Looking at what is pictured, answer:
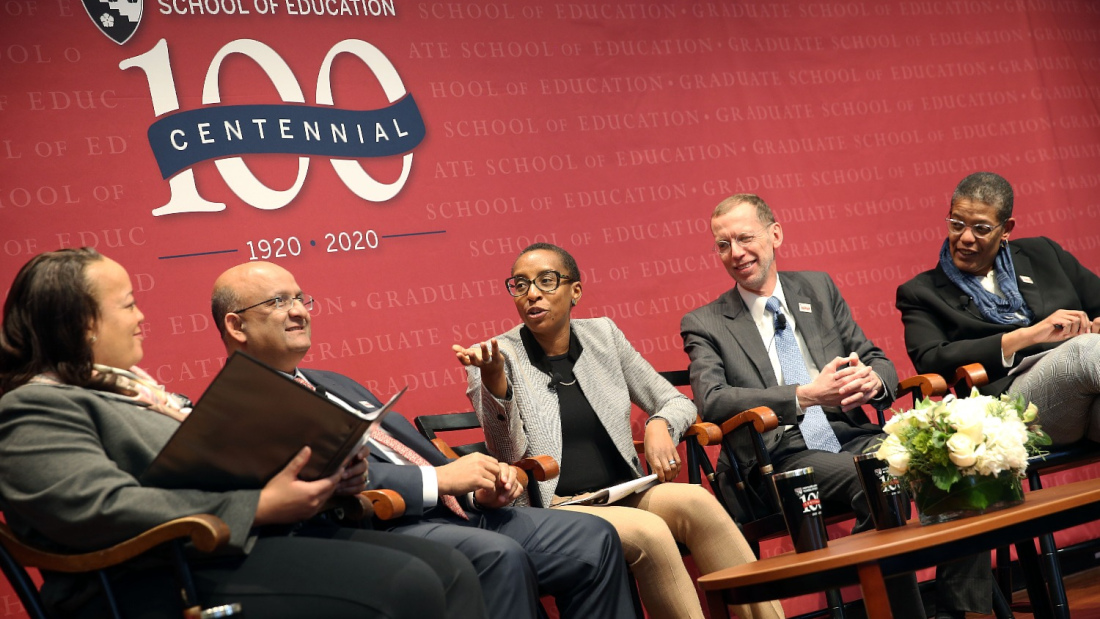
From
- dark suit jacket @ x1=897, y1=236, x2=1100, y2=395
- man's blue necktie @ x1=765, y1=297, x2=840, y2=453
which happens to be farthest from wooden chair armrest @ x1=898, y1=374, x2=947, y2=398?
man's blue necktie @ x1=765, y1=297, x2=840, y2=453

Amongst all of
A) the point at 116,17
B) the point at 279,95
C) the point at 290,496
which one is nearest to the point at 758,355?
the point at 279,95

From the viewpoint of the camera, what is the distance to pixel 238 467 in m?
2.07

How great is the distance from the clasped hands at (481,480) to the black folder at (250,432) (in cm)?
63

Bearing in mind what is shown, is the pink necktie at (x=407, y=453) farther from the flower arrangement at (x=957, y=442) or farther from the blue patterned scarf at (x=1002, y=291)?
the blue patterned scarf at (x=1002, y=291)

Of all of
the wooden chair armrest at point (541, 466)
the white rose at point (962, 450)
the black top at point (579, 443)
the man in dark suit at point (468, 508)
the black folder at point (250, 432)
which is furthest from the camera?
the black top at point (579, 443)

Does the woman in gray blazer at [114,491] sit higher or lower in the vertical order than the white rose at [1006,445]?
higher

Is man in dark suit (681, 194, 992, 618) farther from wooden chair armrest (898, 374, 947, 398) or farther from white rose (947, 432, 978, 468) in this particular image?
white rose (947, 432, 978, 468)

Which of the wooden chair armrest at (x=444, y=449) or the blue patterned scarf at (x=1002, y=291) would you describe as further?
the blue patterned scarf at (x=1002, y=291)

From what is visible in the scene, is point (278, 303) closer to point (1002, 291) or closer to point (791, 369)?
point (791, 369)

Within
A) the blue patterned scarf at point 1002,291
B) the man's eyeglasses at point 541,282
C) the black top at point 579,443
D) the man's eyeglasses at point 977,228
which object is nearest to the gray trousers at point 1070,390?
the blue patterned scarf at point 1002,291

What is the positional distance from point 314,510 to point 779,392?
1829 mm

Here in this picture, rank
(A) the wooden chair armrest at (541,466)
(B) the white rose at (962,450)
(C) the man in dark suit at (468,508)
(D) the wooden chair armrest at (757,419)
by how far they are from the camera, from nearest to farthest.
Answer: (B) the white rose at (962,450) < (C) the man in dark suit at (468,508) < (A) the wooden chair armrest at (541,466) < (D) the wooden chair armrest at (757,419)

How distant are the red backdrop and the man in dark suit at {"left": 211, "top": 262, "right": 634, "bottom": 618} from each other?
60 centimetres

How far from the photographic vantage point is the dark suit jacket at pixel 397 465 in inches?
107
